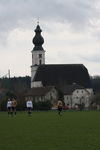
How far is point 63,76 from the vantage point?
16825cm

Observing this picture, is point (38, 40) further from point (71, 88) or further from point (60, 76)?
point (71, 88)

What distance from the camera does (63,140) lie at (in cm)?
1898

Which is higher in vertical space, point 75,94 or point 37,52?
point 37,52

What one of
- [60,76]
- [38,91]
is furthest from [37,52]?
[38,91]

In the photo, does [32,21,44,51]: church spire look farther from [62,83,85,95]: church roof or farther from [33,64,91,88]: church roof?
[62,83,85,95]: church roof

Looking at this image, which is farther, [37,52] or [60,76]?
[37,52]

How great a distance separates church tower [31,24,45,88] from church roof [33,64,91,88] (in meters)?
5.49

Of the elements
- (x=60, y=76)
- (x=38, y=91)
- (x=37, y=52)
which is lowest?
(x=38, y=91)

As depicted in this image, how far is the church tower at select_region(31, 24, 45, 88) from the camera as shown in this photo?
6744 inches

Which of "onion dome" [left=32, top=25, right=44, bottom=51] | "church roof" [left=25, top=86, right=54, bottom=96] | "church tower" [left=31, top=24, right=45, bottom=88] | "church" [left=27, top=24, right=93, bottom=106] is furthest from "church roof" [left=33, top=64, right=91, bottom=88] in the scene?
"church roof" [left=25, top=86, right=54, bottom=96]

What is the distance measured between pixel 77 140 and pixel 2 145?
8.38 ft

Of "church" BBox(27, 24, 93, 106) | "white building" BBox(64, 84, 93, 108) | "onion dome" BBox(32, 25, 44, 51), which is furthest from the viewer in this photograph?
"onion dome" BBox(32, 25, 44, 51)

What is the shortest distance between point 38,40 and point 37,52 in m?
5.71

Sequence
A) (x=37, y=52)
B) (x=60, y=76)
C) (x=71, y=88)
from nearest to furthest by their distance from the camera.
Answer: (x=71, y=88)
(x=60, y=76)
(x=37, y=52)
